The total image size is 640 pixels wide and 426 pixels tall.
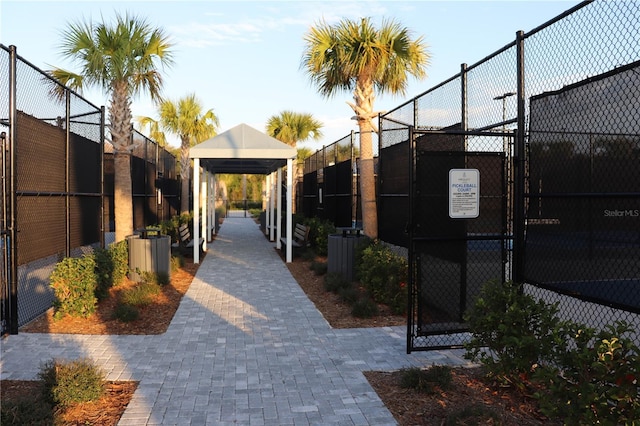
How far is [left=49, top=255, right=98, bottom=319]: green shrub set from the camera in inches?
286

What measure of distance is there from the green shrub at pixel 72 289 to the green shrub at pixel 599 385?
6237 millimetres

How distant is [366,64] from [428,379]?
8172 mm

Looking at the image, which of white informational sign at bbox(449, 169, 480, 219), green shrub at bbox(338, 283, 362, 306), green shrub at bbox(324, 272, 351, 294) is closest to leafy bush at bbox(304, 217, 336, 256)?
green shrub at bbox(324, 272, 351, 294)

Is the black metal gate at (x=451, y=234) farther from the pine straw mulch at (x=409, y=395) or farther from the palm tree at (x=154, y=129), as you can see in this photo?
the palm tree at (x=154, y=129)

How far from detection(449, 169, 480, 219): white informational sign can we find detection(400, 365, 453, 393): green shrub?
1786mm

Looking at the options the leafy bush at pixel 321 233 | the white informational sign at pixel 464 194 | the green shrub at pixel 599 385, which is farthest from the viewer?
the leafy bush at pixel 321 233

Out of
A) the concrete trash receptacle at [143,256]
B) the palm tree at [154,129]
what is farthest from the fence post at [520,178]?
the palm tree at [154,129]

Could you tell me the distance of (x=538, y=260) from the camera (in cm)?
492

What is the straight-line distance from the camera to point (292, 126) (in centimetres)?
3120

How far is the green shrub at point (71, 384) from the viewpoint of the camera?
4340 mm

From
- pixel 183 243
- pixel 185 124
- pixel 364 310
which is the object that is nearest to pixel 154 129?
pixel 185 124

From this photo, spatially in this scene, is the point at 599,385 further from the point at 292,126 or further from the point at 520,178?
the point at 292,126

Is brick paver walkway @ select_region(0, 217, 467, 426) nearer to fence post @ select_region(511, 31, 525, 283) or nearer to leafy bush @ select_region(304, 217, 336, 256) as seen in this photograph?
fence post @ select_region(511, 31, 525, 283)

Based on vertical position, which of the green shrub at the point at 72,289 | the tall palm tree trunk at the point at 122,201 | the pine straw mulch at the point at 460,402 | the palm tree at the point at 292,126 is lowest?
the pine straw mulch at the point at 460,402
